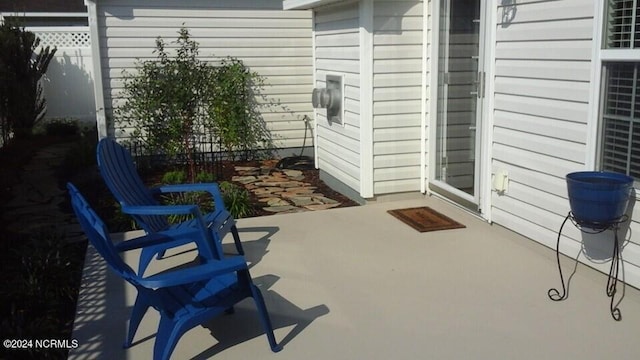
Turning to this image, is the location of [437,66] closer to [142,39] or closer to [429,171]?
[429,171]

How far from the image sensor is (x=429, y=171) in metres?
5.64

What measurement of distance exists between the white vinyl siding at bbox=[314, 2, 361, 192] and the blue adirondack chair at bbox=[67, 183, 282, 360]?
116 inches

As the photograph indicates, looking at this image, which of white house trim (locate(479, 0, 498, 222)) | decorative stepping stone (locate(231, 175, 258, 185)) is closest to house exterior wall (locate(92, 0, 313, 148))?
decorative stepping stone (locate(231, 175, 258, 185))

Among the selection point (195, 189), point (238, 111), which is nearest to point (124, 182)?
point (195, 189)

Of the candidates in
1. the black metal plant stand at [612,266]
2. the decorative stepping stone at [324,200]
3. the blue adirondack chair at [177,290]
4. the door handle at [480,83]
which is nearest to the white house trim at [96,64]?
the decorative stepping stone at [324,200]

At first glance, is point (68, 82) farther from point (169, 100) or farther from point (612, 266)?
point (612, 266)

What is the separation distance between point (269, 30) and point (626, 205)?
232 inches

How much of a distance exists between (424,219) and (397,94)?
117 centimetres

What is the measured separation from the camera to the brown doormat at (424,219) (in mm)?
4865

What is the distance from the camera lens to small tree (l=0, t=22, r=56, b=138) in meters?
9.49

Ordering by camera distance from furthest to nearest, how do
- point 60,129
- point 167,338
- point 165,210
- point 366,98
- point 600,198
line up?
1. point 60,129
2. point 366,98
3. point 165,210
4. point 600,198
5. point 167,338

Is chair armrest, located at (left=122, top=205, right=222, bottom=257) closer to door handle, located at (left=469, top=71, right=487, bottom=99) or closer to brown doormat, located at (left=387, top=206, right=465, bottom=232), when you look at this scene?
brown doormat, located at (left=387, top=206, right=465, bottom=232)

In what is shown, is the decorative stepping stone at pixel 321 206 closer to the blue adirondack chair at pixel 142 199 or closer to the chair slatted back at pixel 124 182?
the blue adirondack chair at pixel 142 199

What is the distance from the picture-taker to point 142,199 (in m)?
4.19
